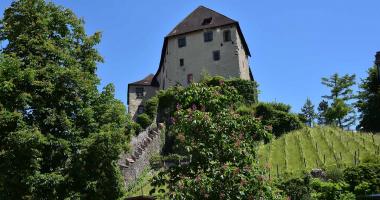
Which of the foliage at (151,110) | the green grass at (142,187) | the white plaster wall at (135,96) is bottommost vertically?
the green grass at (142,187)

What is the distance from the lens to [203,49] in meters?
57.0

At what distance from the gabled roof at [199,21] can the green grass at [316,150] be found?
1884cm

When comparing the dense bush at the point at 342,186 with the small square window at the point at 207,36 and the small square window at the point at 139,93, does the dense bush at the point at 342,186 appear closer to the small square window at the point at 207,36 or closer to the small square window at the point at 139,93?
the small square window at the point at 207,36

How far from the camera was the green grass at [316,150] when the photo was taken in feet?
101

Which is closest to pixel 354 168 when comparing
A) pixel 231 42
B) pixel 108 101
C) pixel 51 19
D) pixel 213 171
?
pixel 108 101

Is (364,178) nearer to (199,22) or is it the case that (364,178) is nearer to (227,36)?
(227,36)

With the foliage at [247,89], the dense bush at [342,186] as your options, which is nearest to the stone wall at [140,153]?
the foliage at [247,89]

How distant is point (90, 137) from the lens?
62.4ft

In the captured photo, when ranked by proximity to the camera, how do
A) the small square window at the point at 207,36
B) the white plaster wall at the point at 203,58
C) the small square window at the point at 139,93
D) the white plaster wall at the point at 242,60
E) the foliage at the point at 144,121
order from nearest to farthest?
1. the foliage at the point at 144,121
2. the white plaster wall at the point at 203,58
3. the white plaster wall at the point at 242,60
4. the small square window at the point at 207,36
5. the small square window at the point at 139,93

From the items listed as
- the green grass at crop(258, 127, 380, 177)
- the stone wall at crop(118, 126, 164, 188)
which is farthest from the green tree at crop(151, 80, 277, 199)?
the stone wall at crop(118, 126, 164, 188)

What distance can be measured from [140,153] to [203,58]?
19749mm

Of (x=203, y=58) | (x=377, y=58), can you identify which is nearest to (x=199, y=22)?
(x=203, y=58)

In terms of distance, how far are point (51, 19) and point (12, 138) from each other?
616 centimetres

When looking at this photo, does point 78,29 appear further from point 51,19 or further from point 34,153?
point 34,153
